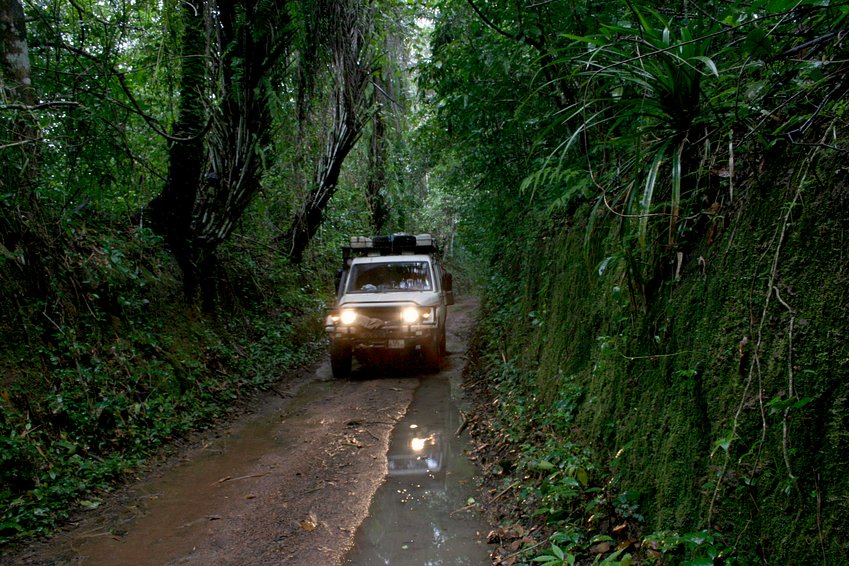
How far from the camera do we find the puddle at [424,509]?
3.38m

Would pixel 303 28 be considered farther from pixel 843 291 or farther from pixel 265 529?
pixel 843 291

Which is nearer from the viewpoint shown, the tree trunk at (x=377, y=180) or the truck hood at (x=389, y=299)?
the truck hood at (x=389, y=299)

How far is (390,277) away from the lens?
932 centimetres

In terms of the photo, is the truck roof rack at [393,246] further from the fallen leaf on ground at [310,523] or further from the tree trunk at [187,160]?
the fallen leaf on ground at [310,523]

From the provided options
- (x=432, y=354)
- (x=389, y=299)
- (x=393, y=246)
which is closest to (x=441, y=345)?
(x=432, y=354)

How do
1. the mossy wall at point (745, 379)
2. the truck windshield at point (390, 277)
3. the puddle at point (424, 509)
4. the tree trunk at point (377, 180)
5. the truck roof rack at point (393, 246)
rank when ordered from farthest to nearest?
the tree trunk at point (377, 180) < the truck roof rack at point (393, 246) < the truck windshield at point (390, 277) < the puddle at point (424, 509) < the mossy wall at point (745, 379)

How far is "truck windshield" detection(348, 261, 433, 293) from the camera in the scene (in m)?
9.16

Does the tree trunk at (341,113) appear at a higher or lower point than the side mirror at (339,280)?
higher

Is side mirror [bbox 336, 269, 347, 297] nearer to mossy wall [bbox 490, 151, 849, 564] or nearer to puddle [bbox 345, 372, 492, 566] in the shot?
puddle [bbox 345, 372, 492, 566]

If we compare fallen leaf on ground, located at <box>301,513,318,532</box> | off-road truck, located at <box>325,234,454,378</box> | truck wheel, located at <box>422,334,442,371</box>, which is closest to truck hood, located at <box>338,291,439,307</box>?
off-road truck, located at <box>325,234,454,378</box>

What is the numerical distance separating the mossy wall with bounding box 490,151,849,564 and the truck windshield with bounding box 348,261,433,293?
18.8 ft

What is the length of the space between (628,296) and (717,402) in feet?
4.12

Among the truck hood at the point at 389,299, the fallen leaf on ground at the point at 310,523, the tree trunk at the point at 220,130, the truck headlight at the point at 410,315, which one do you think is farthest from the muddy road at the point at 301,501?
the tree trunk at the point at 220,130

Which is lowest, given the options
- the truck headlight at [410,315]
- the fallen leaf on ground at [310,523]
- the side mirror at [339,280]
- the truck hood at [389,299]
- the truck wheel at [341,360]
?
the fallen leaf on ground at [310,523]
